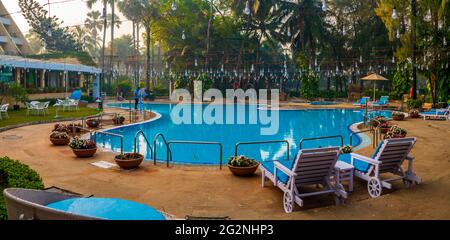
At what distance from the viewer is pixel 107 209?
13.2 ft

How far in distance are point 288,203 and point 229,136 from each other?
11134mm

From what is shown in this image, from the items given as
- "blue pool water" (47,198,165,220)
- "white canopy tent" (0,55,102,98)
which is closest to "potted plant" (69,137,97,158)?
"blue pool water" (47,198,165,220)

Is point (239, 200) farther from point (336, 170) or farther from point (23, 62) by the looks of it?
point (23, 62)

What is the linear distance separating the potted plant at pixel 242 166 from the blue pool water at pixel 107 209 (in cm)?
438

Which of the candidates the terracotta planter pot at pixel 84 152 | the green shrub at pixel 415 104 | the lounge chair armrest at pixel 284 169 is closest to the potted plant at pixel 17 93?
the terracotta planter pot at pixel 84 152

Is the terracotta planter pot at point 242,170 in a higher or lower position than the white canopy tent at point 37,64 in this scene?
lower

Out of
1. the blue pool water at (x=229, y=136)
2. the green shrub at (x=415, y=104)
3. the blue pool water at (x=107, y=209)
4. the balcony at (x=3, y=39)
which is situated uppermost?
the balcony at (x=3, y=39)

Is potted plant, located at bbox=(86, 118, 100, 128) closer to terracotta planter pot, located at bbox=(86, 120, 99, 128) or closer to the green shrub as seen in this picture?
terracotta planter pot, located at bbox=(86, 120, 99, 128)

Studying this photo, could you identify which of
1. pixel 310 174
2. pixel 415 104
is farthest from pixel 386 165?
pixel 415 104

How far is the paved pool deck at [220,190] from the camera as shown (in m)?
5.79

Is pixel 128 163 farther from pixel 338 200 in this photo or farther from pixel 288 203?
pixel 338 200

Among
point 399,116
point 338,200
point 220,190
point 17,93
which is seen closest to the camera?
point 338,200

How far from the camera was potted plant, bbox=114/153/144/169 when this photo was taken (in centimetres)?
909

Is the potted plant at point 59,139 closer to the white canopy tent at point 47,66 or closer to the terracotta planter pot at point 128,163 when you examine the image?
the terracotta planter pot at point 128,163
